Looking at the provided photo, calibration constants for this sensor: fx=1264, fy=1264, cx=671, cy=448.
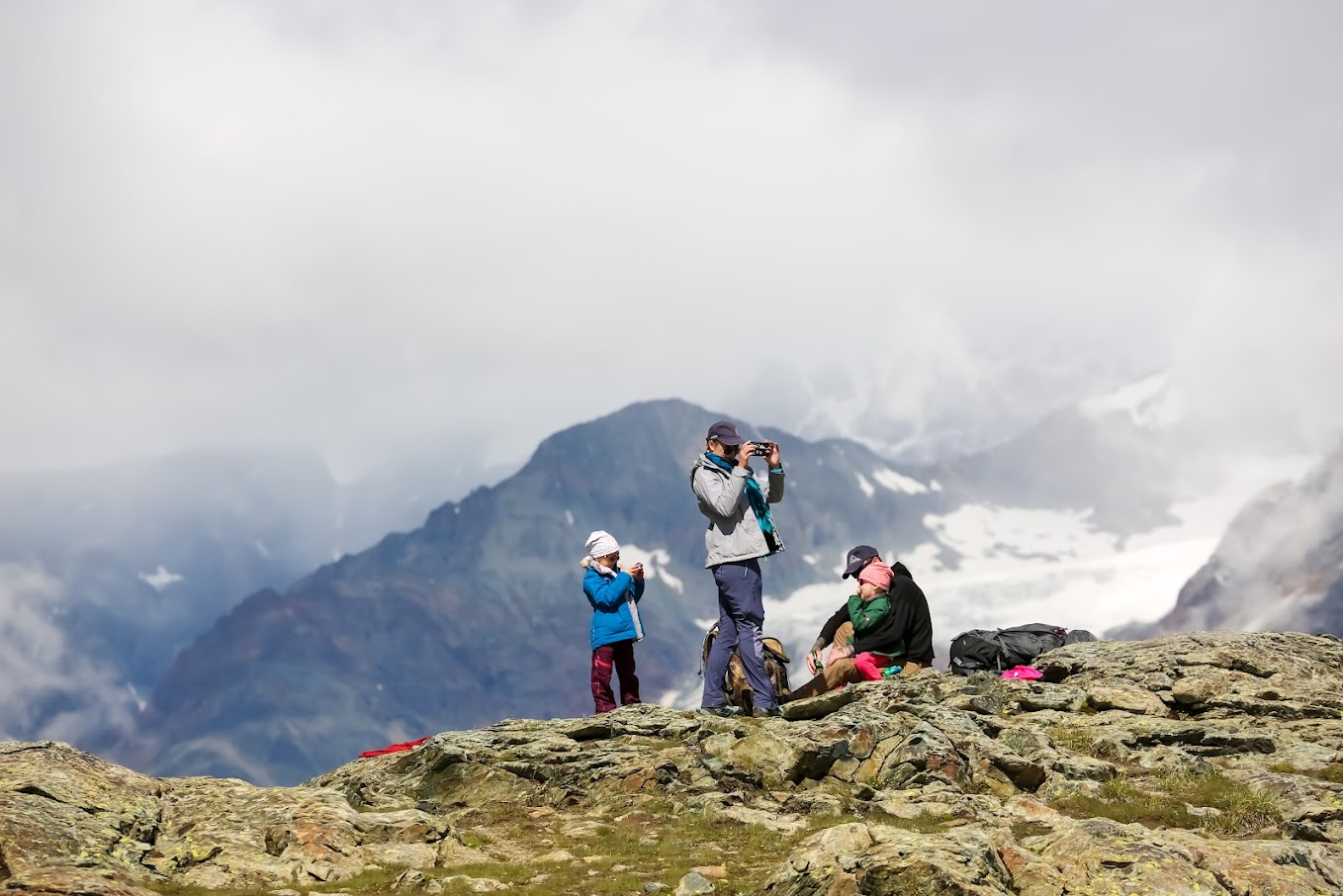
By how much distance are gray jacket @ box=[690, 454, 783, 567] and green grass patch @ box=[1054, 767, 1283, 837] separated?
7.02 meters

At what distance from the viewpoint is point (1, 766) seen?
17.3 m

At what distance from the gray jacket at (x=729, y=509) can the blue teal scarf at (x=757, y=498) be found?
0.47 feet

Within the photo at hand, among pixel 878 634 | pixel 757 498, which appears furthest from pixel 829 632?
pixel 757 498

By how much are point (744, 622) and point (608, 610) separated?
13.2ft

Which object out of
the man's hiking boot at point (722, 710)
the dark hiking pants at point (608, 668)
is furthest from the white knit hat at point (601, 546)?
the man's hiking boot at point (722, 710)

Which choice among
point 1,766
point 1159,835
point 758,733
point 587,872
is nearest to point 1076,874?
point 1159,835

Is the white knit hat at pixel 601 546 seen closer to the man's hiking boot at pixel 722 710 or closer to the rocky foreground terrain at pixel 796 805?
the rocky foreground terrain at pixel 796 805

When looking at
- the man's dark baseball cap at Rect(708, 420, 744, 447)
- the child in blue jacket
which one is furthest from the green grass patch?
the child in blue jacket

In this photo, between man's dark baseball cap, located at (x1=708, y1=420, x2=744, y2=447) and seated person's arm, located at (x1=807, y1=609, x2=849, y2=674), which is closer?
man's dark baseball cap, located at (x1=708, y1=420, x2=744, y2=447)

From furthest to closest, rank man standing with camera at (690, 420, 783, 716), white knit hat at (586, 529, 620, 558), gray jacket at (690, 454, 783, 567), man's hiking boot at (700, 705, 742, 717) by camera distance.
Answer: white knit hat at (586, 529, 620, 558), man's hiking boot at (700, 705, 742, 717), man standing with camera at (690, 420, 783, 716), gray jacket at (690, 454, 783, 567)

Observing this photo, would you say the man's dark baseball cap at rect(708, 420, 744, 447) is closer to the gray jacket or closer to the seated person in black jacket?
the gray jacket

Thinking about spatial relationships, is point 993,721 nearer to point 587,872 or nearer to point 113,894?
point 587,872

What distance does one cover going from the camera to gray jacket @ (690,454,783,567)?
75.1 feet

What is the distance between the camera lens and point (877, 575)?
27.9m
